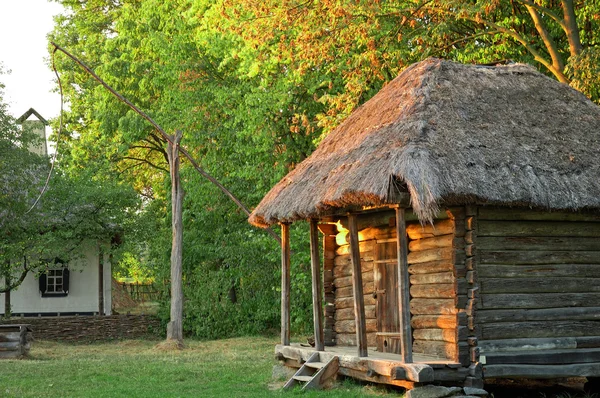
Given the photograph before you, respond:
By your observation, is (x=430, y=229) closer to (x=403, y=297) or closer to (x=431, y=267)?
(x=431, y=267)

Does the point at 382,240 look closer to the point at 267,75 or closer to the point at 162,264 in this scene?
the point at 267,75

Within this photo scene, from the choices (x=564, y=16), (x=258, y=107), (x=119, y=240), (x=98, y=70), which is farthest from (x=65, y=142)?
(x=564, y=16)

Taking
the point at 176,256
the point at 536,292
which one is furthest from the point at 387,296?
the point at 176,256

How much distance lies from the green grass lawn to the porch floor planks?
0.29 metres

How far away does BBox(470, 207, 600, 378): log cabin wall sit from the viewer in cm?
1234

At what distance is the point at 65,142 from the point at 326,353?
2517 cm


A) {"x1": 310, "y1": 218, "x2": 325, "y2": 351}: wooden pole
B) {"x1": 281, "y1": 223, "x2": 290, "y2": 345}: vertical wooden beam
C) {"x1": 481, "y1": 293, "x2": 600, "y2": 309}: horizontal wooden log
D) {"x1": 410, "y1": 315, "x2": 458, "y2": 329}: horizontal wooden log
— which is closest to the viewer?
{"x1": 410, "y1": 315, "x2": 458, "y2": 329}: horizontal wooden log

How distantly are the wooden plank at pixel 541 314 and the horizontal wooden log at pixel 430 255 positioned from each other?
93cm

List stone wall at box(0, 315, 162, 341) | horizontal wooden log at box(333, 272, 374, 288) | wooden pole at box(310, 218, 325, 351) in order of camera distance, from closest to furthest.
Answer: wooden pole at box(310, 218, 325, 351), horizontal wooden log at box(333, 272, 374, 288), stone wall at box(0, 315, 162, 341)

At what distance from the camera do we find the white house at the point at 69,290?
28906 mm

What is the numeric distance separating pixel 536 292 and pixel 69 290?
20312mm

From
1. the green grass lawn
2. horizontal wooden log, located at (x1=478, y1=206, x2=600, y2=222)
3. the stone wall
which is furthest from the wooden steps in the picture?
the stone wall

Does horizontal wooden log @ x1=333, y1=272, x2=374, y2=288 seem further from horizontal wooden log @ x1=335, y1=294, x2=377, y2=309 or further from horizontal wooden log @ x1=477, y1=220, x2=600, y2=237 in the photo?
horizontal wooden log @ x1=477, y1=220, x2=600, y2=237

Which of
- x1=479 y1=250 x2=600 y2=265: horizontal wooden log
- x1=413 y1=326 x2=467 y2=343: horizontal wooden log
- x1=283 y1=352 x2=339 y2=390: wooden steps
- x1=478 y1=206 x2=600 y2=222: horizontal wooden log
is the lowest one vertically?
x1=283 y1=352 x2=339 y2=390: wooden steps
